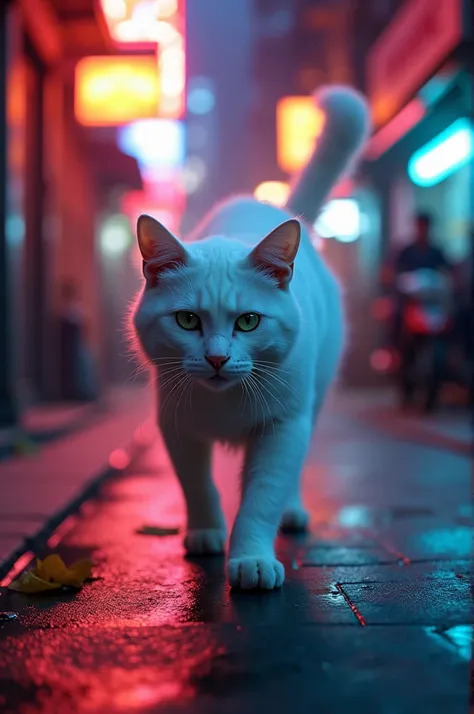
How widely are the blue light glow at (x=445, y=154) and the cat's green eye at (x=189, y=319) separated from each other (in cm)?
673

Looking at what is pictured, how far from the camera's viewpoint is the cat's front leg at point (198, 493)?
2.66m

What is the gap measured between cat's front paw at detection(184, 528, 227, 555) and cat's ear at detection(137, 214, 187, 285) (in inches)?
36.1

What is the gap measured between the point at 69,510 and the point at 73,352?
6.65 m

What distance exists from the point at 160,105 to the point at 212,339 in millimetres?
9653

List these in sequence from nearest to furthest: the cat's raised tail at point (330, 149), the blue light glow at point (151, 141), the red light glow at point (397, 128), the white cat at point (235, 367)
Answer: the white cat at point (235, 367), the cat's raised tail at point (330, 149), the red light glow at point (397, 128), the blue light glow at point (151, 141)

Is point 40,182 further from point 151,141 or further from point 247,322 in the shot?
point 247,322

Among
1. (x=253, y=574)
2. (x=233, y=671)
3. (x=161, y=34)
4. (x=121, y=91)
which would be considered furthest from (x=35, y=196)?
(x=233, y=671)

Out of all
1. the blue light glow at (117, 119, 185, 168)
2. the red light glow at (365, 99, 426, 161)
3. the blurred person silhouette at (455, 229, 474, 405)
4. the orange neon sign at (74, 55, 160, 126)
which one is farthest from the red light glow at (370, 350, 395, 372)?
the blue light glow at (117, 119, 185, 168)

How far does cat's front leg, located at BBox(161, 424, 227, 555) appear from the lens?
105 inches

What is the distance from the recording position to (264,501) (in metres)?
2.38

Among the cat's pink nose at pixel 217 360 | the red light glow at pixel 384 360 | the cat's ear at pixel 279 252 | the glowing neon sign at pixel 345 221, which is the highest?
the glowing neon sign at pixel 345 221

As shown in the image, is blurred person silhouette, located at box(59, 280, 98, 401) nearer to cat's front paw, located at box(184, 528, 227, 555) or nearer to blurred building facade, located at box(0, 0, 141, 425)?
blurred building facade, located at box(0, 0, 141, 425)

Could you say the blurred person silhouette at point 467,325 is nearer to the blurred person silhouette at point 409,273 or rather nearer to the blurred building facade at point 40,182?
the blurred person silhouette at point 409,273

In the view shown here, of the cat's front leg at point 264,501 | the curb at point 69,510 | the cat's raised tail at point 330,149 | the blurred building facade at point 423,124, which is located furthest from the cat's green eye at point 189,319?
the blurred building facade at point 423,124
